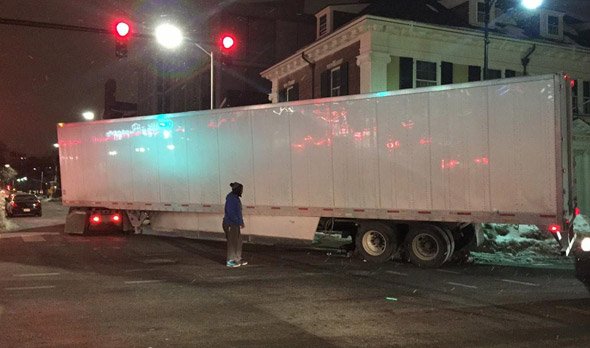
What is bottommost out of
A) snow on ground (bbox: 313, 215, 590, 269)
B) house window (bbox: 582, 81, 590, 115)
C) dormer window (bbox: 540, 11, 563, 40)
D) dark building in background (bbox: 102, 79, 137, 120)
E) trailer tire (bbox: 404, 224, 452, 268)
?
snow on ground (bbox: 313, 215, 590, 269)

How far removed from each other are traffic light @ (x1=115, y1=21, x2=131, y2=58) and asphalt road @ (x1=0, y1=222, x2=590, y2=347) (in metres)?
4.92

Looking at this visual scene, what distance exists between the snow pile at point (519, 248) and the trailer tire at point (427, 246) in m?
1.41

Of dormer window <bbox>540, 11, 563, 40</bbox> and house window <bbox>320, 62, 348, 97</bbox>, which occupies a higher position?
dormer window <bbox>540, 11, 563, 40</bbox>

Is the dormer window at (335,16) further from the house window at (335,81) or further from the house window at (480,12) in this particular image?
the house window at (480,12)

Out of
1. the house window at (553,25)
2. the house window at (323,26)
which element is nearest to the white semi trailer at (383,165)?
the house window at (323,26)

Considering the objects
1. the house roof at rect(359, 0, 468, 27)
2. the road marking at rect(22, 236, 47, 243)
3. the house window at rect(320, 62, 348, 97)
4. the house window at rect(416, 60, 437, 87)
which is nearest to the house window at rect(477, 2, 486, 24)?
the house roof at rect(359, 0, 468, 27)

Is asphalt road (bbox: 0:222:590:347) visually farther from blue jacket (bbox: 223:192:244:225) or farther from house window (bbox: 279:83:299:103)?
house window (bbox: 279:83:299:103)

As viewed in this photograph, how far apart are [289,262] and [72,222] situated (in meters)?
9.98

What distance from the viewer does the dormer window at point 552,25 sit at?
2580 cm

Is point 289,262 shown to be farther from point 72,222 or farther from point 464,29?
point 464,29

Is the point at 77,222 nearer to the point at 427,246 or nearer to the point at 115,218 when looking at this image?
the point at 115,218

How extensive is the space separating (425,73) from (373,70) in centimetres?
261

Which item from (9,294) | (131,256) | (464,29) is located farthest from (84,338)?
(464,29)

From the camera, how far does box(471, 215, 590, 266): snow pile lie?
1298 cm
